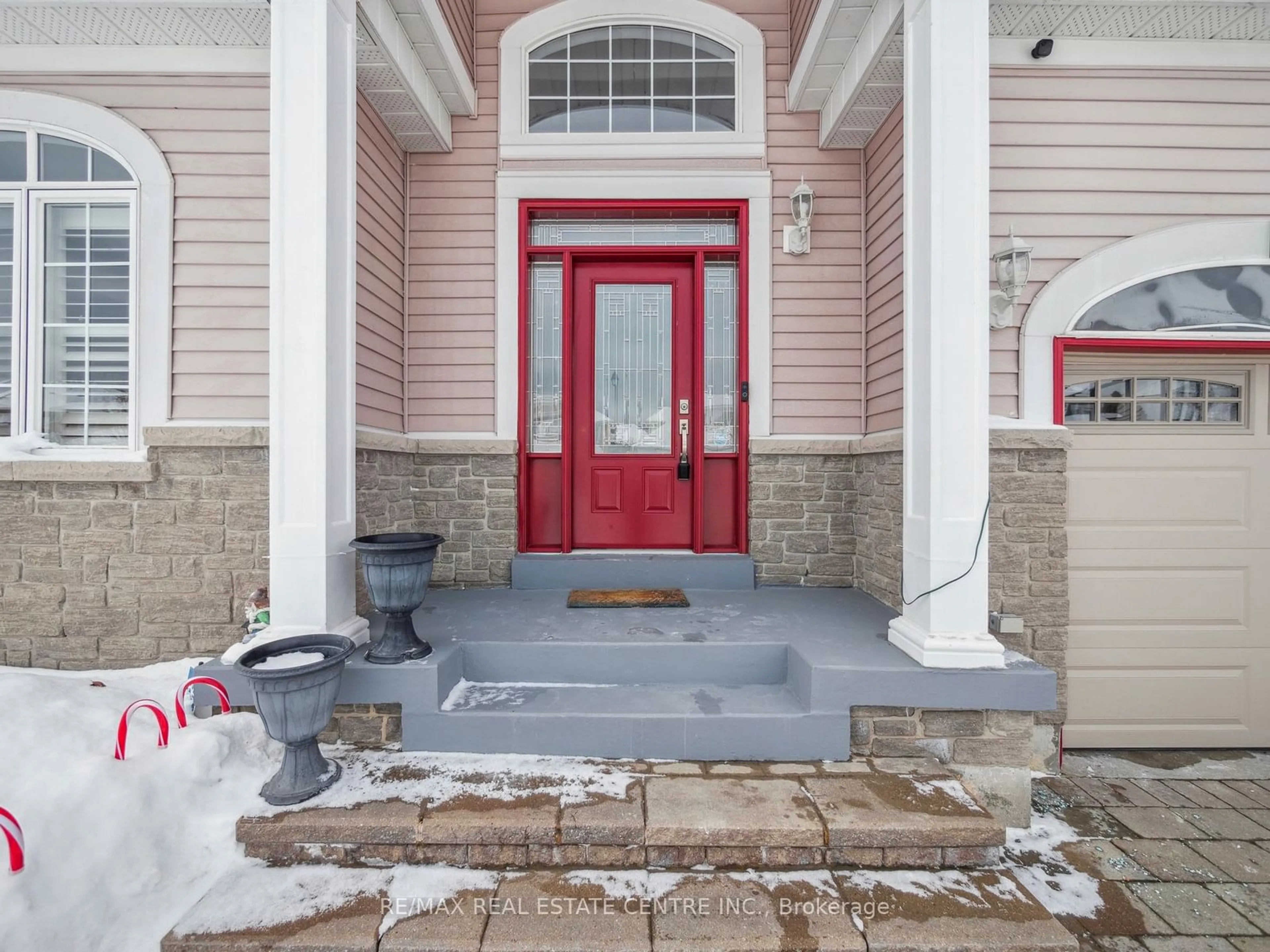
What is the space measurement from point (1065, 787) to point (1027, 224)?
2.78m

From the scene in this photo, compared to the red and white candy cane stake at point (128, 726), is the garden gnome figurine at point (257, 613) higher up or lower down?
higher up

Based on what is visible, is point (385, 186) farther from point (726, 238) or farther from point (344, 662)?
point (344, 662)

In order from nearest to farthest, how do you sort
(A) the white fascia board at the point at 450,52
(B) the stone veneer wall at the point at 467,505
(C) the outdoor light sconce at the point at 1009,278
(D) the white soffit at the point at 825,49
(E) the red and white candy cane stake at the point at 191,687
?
(E) the red and white candy cane stake at the point at 191,687 → (C) the outdoor light sconce at the point at 1009,278 → (D) the white soffit at the point at 825,49 → (A) the white fascia board at the point at 450,52 → (B) the stone veneer wall at the point at 467,505

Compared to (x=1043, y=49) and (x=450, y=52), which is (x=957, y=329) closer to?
(x=1043, y=49)

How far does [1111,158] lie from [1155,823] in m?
3.16

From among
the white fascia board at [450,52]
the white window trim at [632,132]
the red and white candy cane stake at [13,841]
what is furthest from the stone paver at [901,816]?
the white fascia board at [450,52]

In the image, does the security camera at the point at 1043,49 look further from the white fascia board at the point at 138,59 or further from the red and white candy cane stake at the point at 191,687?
the red and white candy cane stake at the point at 191,687

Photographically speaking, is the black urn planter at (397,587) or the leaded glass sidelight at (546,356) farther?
the leaded glass sidelight at (546,356)

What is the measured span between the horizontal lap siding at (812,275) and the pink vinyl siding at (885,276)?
0.08m

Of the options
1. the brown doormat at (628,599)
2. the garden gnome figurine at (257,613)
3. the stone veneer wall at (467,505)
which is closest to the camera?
the garden gnome figurine at (257,613)

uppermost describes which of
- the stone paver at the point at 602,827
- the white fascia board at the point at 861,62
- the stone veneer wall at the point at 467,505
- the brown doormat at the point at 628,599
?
the white fascia board at the point at 861,62

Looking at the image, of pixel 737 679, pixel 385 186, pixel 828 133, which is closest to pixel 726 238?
pixel 828 133

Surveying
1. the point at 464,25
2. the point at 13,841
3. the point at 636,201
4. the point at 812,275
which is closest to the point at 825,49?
the point at 812,275

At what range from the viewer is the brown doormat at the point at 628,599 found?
11.0 feet
